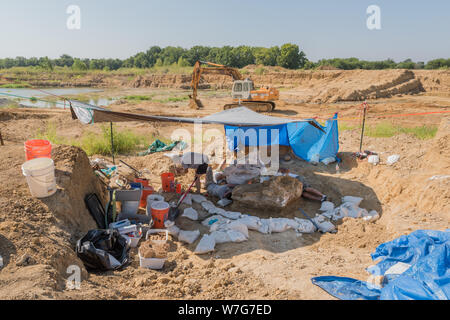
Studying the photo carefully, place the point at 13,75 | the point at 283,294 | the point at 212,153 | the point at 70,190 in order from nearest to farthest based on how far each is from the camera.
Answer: the point at 283,294 < the point at 70,190 < the point at 212,153 < the point at 13,75

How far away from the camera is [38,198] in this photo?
4383 millimetres

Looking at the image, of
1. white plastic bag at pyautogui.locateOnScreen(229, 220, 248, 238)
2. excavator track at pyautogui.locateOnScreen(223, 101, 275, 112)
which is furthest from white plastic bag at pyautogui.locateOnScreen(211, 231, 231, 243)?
excavator track at pyautogui.locateOnScreen(223, 101, 275, 112)

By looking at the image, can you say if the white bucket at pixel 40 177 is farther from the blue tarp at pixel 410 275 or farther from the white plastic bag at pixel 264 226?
the blue tarp at pixel 410 275

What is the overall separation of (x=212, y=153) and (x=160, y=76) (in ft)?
108

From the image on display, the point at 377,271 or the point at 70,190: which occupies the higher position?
the point at 70,190

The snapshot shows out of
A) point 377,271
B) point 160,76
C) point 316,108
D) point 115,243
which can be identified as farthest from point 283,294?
point 160,76

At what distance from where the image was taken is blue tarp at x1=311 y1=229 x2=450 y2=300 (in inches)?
120

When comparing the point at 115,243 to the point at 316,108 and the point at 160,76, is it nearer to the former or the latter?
the point at 316,108

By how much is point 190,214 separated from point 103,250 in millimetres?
2186

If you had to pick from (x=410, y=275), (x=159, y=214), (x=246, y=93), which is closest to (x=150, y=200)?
(x=159, y=214)

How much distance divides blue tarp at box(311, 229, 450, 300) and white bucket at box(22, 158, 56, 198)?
3904 millimetres

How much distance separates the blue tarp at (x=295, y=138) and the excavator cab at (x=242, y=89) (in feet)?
29.0

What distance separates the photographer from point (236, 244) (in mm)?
5121

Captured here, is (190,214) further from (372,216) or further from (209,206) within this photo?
(372,216)
